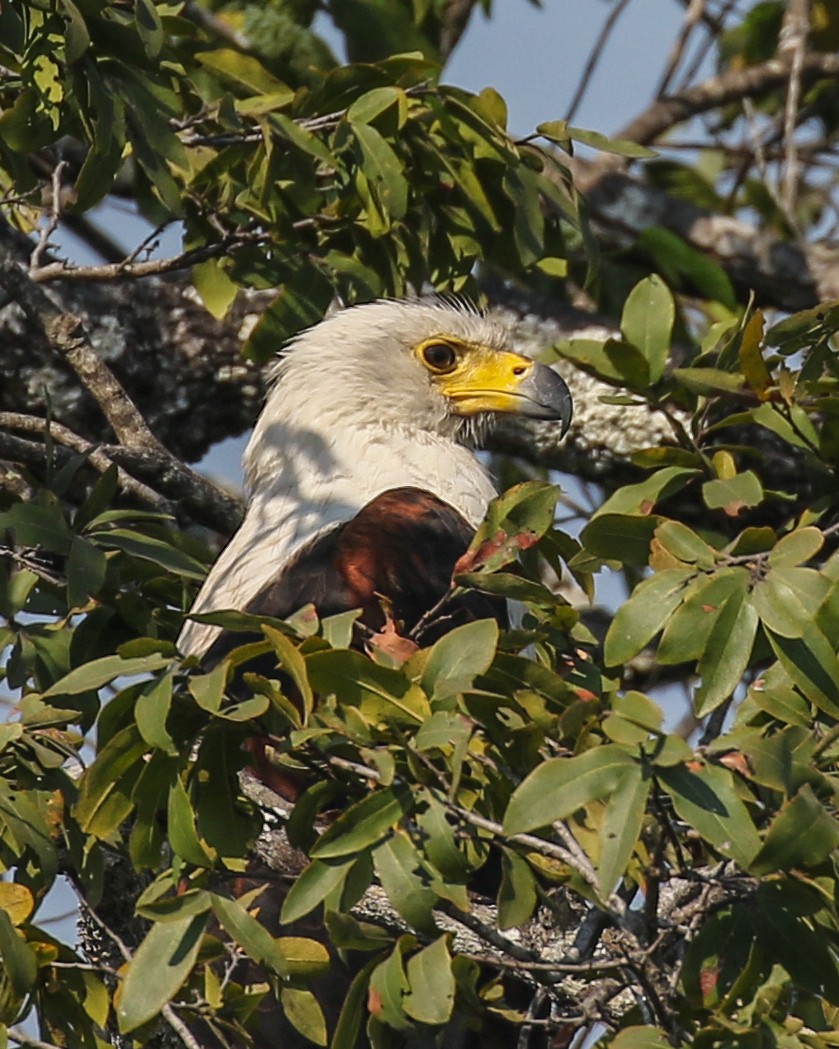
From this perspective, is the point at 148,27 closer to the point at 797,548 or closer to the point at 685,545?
the point at 685,545

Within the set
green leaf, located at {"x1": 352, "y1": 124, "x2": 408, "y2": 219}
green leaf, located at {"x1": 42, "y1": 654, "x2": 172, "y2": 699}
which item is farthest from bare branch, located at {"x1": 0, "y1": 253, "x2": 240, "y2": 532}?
green leaf, located at {"x1": 42, "y1": 654, "x2": 172, "y2": 699}

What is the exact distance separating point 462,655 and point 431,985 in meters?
0.39

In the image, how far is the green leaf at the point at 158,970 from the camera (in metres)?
2.01

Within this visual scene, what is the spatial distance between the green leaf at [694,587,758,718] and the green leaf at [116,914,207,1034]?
2.31 feet

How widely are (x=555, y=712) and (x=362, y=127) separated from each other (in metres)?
1.56

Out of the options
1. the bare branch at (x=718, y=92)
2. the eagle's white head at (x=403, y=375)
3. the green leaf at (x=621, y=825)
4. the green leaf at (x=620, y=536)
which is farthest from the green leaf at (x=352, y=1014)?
the bare branch at (x=718, y=92)

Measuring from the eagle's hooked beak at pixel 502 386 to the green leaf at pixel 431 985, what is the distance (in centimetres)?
251

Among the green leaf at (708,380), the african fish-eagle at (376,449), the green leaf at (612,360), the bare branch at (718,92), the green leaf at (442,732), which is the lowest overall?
the african fish-eagle at (376,449)

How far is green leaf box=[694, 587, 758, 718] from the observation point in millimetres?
2213

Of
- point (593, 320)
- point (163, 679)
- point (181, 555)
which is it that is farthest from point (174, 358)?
point (163, 679)

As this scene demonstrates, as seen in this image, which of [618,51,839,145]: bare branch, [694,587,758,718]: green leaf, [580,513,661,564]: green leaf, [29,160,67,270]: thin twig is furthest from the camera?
[618,51,839,145]: bare branch

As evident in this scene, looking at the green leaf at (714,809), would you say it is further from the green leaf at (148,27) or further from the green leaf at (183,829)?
the green leaf at (148,27)

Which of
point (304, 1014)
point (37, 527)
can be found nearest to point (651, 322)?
point (37, 527)

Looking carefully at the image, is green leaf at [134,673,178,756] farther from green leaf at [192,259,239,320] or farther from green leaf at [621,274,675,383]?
green leaf at [192,259,239,320]
